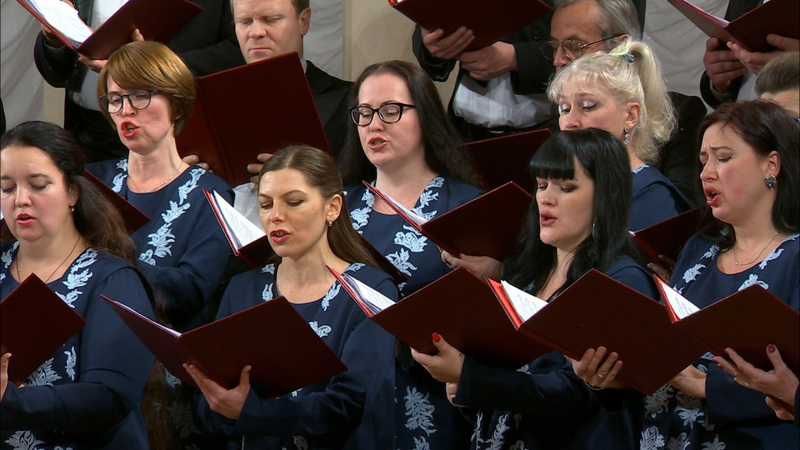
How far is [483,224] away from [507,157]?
1.72 ft

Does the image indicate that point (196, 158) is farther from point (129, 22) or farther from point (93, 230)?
point (93, 230)

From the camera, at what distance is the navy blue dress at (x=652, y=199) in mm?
3701

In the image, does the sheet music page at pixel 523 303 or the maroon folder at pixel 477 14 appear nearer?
the sheet music page at pixel 523 303

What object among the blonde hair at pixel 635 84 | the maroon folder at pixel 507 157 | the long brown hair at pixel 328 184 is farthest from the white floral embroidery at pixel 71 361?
the blonde hair at pixel 635 84

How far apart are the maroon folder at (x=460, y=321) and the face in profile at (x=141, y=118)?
112 centimetres

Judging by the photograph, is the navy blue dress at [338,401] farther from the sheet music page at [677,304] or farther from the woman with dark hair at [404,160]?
the sheet music page at [677,304]

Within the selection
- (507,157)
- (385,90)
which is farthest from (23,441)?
(507,157)

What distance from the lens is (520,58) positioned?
14.3 ft

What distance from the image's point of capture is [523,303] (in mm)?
2938

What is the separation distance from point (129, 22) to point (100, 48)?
0.43ft

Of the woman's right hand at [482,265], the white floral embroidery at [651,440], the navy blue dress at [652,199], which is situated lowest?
the white floral embroidery at [651,440]

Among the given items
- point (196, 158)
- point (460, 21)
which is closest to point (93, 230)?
point (196, 158)

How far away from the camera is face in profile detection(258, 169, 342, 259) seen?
3.52m

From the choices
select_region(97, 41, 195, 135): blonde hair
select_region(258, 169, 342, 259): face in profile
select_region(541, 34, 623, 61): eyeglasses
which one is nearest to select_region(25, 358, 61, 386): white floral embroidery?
select_region(258, 169, 342, 259): face in profile
